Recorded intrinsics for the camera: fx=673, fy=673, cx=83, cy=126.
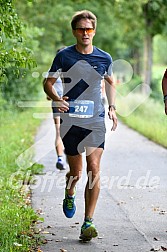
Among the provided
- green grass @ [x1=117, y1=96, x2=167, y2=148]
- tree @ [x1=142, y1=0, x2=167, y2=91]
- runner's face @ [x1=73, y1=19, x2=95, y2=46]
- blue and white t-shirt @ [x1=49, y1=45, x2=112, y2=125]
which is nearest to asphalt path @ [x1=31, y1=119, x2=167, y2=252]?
blue and white t-shirt @ [x1=49, y1=45, x2=112, y2=125]

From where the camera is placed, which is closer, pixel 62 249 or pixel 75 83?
pixel 62 249

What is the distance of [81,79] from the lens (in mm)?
6625

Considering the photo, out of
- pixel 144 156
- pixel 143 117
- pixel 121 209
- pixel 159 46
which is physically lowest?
pixel 159 46

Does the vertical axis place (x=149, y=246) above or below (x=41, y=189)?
above

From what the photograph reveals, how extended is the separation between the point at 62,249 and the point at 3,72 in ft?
6.65

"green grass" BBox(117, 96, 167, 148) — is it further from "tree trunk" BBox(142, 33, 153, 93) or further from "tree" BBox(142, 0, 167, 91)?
"tree" BBox(142, 0, 167, 91)

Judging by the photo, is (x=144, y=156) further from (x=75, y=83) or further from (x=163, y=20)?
(x=163, y=20)

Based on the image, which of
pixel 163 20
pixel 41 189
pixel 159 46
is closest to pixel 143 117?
pixel 163 20

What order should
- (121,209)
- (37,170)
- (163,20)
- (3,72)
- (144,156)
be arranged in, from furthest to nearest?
(163,20), (144,156), (37,170), (121,209), (3,72)

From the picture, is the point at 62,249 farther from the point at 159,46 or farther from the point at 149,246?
the point at 159,46

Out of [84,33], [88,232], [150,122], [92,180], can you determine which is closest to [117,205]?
[92,180]

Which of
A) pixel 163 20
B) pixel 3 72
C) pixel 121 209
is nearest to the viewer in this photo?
pixel 3 72

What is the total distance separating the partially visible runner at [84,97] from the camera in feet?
21.6

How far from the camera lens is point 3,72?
709cm
